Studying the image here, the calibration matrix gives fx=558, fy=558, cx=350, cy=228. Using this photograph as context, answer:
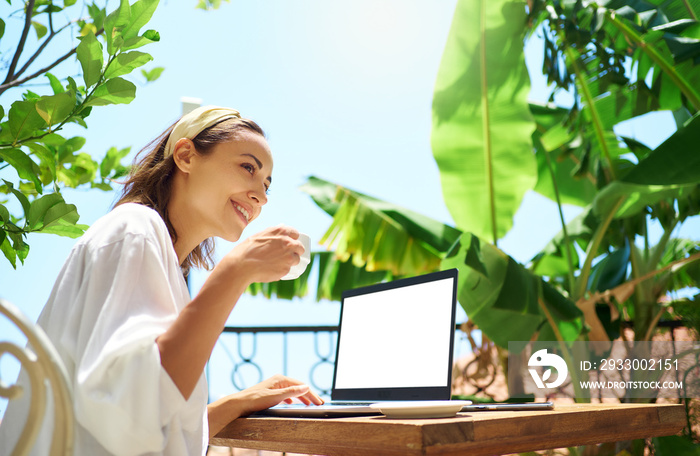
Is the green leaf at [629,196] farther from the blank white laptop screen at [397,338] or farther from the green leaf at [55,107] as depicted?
the green leaf at [55,107]

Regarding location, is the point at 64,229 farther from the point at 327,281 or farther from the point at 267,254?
the point at 327,281

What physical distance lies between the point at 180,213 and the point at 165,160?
16 centimetres

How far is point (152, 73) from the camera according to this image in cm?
161

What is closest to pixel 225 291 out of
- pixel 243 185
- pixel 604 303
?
pixel 243 185

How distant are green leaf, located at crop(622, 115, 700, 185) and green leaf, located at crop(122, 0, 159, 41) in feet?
6.99

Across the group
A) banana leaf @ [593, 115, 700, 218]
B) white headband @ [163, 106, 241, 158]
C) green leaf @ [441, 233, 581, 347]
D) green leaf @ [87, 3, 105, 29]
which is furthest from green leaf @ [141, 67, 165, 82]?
banana leaf @ [593, 115, 700, 218]

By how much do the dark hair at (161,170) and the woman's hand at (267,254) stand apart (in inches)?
14.6

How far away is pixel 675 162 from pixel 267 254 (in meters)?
2.12

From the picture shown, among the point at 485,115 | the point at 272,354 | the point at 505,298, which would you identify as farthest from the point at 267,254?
the point at 272,354

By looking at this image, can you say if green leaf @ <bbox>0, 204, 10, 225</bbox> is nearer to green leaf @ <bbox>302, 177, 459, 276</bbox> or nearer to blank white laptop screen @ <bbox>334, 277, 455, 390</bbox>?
Answer: blank white laptop screen @ <bbox>334, 277, 455, 390</bbox>

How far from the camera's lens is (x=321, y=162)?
17000mm

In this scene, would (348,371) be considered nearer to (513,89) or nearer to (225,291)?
(225,291)

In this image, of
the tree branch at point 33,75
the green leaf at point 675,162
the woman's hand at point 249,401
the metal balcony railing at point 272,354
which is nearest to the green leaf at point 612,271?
the metal balcony railing at point 272,354

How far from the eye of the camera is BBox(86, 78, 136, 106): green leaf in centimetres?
109
